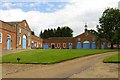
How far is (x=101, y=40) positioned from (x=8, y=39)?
2961cm

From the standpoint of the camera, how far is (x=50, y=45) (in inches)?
3214

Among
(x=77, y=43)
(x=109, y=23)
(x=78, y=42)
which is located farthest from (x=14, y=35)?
(x=77, y=43)

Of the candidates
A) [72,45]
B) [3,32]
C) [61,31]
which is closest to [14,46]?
[3,32]

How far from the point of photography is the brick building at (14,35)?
1624 inches

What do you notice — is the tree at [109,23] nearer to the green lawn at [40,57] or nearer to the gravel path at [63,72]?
the green lawn at [40,57]

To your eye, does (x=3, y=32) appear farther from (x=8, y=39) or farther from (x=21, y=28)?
(x=21, y=28)

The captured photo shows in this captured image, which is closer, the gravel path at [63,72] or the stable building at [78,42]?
the gravel path at [63,72]

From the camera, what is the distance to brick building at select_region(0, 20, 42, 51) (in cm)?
4125

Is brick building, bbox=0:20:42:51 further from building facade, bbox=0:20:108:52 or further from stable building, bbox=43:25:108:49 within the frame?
stable building, bbox=43:25:108:49

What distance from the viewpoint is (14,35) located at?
155 feet

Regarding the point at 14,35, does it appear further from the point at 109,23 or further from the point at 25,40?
the point at 109,23

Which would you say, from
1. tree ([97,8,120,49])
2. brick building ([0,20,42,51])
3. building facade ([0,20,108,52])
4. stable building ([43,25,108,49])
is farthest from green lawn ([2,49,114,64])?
stable building ([43,25,108,49])

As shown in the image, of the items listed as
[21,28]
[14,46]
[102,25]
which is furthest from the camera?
[102,25]

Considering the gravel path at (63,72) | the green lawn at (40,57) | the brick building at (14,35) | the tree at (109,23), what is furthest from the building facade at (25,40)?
the gravel path at (63,72)
